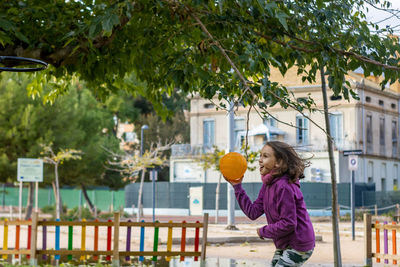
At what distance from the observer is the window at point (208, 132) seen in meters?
54.0

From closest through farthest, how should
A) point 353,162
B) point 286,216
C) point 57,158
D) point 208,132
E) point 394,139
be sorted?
point 286,216 → point 353,162 → point 57,158 → point 394,139 → point 208,132

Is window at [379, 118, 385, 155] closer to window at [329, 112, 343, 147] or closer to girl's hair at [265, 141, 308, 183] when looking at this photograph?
window at [329, 112, 343, 147]

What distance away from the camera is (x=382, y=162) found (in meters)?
51.3

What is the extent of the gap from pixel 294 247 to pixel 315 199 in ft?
122

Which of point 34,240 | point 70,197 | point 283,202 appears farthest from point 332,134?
point 283,202

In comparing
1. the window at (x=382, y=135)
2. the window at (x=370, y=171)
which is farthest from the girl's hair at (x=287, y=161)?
the window at (x=382, y=135)

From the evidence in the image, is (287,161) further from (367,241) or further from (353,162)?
(353,162)

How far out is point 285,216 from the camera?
5.18 meters

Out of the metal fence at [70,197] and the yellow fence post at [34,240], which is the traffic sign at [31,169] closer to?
the yellow fence post at [34,240]

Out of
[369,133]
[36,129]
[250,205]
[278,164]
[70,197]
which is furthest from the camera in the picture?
[70,197]

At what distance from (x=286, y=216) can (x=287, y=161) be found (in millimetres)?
409

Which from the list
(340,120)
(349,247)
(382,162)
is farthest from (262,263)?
(382,162)

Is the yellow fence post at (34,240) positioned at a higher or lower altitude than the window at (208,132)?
lower

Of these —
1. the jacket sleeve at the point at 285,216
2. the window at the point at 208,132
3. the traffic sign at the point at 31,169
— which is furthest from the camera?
the window at the point at 208,132
